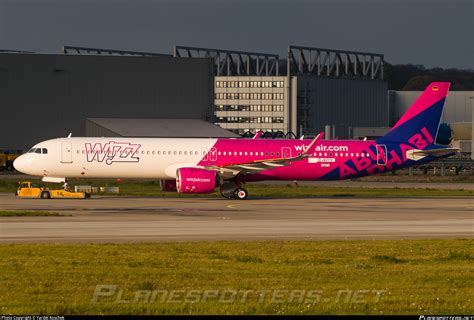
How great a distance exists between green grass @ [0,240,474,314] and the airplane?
86.7ft

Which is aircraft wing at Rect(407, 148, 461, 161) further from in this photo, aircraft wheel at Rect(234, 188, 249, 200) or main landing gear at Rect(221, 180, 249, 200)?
aircraft wheel at Rect(234, 188, 249, 200)

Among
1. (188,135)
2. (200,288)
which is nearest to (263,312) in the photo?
(200,288)

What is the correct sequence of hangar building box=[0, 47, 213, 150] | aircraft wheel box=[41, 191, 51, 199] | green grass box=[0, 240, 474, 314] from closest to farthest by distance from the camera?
green grass box=[0, 240, 474, 314]
aircraft wheel box=[41, 191, 51, 199]
hangar building box=[0, 47, 213, 150]

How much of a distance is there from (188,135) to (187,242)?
6713 centimetres

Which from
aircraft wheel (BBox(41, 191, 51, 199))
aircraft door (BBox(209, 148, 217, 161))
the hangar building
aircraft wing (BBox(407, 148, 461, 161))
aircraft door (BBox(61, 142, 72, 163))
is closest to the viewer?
aircraft wheel (BBox(41, 191, 51, 199))

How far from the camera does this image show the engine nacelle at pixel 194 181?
52.2 m

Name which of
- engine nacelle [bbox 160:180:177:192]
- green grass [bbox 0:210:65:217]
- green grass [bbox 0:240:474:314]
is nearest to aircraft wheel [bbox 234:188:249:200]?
engine nacelle [bbox 160:180:177:192]

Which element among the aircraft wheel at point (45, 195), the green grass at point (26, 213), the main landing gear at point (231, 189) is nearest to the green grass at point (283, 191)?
the main landing gear at point (231, 189)

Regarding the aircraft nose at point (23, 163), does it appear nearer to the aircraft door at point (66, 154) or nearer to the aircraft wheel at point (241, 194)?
the aircraft door at point (66, 154)

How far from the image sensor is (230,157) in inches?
2185

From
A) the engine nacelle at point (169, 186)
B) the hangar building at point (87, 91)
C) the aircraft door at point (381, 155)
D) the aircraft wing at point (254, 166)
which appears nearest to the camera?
the aircraft wing at point (254, 166)

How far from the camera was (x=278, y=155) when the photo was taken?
184 ft

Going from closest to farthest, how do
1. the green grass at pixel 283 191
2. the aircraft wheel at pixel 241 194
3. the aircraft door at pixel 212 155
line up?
the aircraft wheel at pixel 241 194 < the aircraft door at pixel 212 155 < the green grass at pixel 283 191

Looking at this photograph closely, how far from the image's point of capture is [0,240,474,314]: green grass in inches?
664
